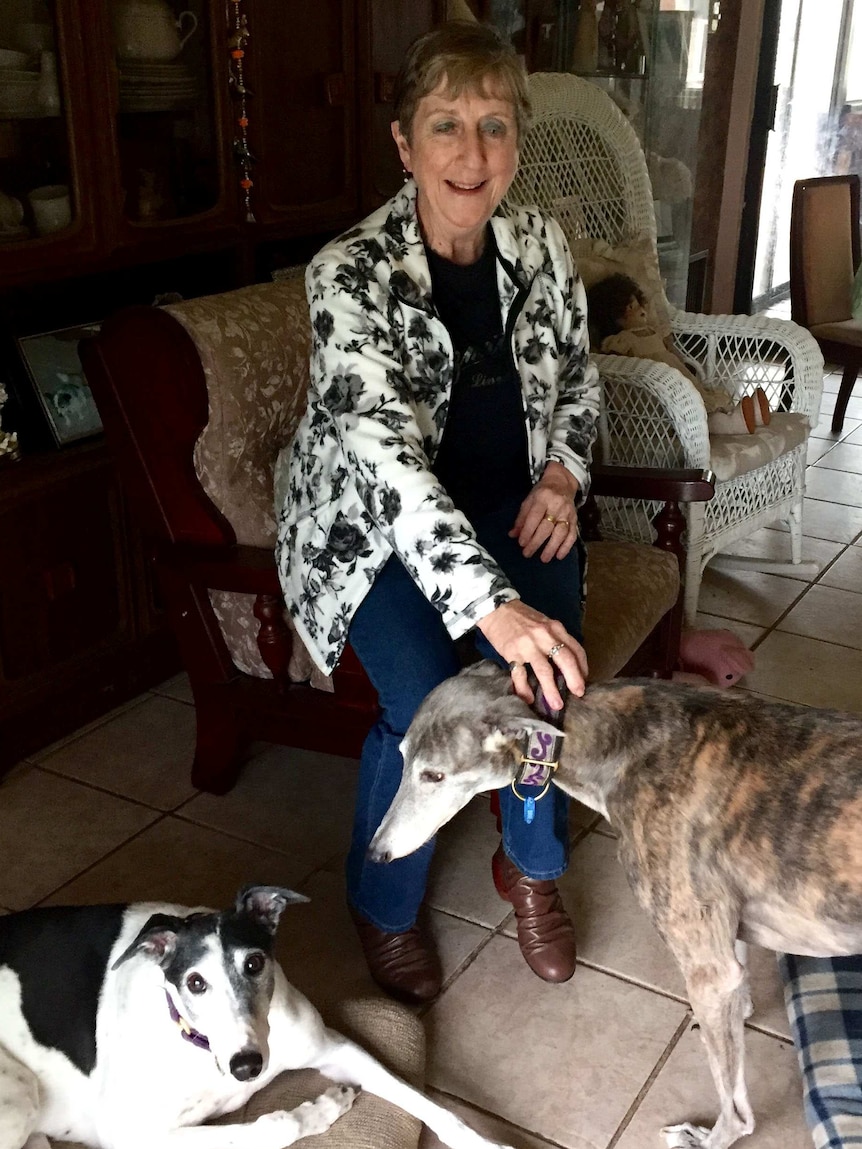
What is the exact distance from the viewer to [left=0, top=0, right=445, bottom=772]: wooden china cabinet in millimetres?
2299

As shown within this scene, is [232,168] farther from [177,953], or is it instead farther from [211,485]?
[177,953]

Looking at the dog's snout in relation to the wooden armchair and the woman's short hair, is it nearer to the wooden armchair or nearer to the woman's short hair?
the wooden armchair

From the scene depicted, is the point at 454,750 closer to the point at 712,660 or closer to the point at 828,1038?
the point at 828,1038

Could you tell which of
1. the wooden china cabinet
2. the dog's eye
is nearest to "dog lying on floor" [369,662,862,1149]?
the dog's eye

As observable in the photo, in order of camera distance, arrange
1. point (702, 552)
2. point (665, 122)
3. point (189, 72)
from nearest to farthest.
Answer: point (189, 72) → point (702, 552) → point (665, 122)

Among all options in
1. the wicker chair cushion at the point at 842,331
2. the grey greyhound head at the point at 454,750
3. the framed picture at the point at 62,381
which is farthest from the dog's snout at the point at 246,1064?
the wicker chair cushion at the point at 842,331

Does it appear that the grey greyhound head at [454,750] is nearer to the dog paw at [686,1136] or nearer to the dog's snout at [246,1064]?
the dog's snout at [246,1064]

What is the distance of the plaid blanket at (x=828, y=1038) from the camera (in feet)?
5.25

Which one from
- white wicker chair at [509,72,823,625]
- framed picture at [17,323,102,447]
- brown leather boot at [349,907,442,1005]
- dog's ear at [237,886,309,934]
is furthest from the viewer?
white wicker chair at [509,72,823,625]

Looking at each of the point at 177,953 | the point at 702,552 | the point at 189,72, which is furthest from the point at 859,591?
the point at 177,953

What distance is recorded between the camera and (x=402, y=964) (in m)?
1.90

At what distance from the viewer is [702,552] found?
299 cm

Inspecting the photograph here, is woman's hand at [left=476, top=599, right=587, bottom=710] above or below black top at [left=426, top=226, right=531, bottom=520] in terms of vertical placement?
below

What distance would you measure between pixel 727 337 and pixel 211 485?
1.95 metres
